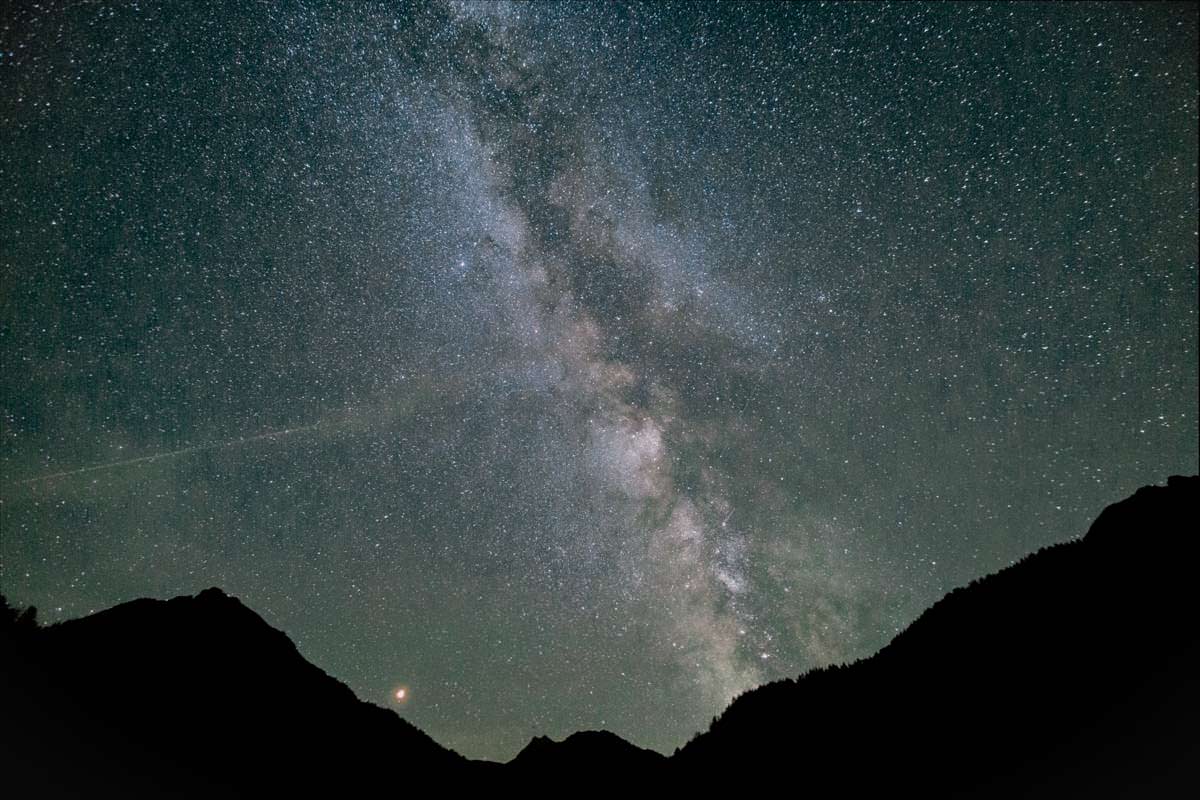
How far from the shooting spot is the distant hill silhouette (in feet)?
39.0

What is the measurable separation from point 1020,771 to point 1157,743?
269 cm

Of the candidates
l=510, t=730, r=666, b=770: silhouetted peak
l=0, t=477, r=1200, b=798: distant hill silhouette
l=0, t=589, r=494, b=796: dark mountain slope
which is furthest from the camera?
l=510, t=730, r=666, b=770: silhouetted peak

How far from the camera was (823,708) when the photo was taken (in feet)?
52.0

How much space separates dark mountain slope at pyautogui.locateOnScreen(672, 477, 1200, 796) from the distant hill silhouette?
0.04 metres

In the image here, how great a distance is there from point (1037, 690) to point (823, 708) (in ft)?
18.3

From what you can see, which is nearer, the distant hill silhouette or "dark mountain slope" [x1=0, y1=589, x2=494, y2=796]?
the distant hill silhouette

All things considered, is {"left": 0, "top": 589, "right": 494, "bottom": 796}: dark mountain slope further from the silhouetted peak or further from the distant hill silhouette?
the silhouetted peak

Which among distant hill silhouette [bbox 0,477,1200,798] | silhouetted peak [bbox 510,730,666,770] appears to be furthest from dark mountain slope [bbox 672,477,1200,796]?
silhouetted peak [bbox 510,730,666,770]

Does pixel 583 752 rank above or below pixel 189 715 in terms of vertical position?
below

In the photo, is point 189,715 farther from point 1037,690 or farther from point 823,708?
point 1037,690

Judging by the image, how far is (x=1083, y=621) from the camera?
13.5m

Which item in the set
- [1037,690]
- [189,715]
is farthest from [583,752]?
[1037,690]

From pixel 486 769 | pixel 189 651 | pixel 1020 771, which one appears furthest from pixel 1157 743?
pixel 189 651

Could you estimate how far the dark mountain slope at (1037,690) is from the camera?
11.4m
